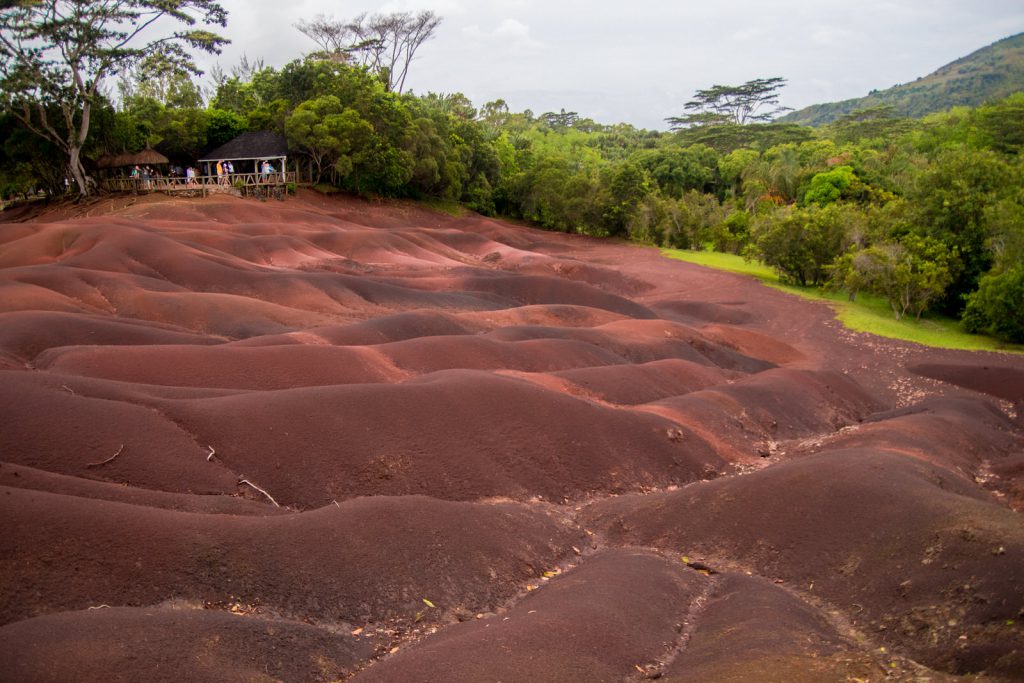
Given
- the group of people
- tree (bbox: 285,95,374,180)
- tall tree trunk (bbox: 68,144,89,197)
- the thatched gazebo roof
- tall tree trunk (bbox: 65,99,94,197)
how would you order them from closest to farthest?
tall tree trunk (bbox: 65,99,94,197), tall tree trunk (bbox: 68,144,89,197), the thatched gazebo roof, the group of people, tree (bbox: 285,95,374,180)

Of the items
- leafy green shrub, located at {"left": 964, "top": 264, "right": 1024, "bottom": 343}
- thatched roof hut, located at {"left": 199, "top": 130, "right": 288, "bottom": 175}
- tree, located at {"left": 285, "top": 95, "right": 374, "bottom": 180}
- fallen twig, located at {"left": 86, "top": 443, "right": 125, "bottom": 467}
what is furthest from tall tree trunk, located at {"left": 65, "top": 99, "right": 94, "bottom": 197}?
leafy green shrub, located at {"left": 964, "top": 264, "right": 1024, "bottom": 343}

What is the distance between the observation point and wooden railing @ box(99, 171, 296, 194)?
51125 millimetres

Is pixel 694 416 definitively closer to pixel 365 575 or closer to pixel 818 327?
pixel 365 575

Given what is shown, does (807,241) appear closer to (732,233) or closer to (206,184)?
(732,233)

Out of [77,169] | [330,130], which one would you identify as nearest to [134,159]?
[77,169]

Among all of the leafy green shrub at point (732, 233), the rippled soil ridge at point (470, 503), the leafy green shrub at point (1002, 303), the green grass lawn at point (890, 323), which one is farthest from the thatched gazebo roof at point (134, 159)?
the leafy green shrub at point (1002, 303)

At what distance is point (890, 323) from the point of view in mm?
36000

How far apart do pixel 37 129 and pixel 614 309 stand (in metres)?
39.9

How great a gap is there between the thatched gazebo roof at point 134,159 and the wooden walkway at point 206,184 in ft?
3.46

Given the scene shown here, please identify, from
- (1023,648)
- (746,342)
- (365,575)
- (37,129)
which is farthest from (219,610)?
(37,129)

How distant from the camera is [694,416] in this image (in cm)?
2100

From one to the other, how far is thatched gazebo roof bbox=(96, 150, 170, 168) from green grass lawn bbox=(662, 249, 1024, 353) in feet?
135

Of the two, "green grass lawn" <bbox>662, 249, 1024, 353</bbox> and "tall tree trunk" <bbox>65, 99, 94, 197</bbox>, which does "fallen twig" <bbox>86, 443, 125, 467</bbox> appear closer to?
"green grass lawn" <bbox>662, 249, 1024, 353</bbox>

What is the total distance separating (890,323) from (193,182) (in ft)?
148
